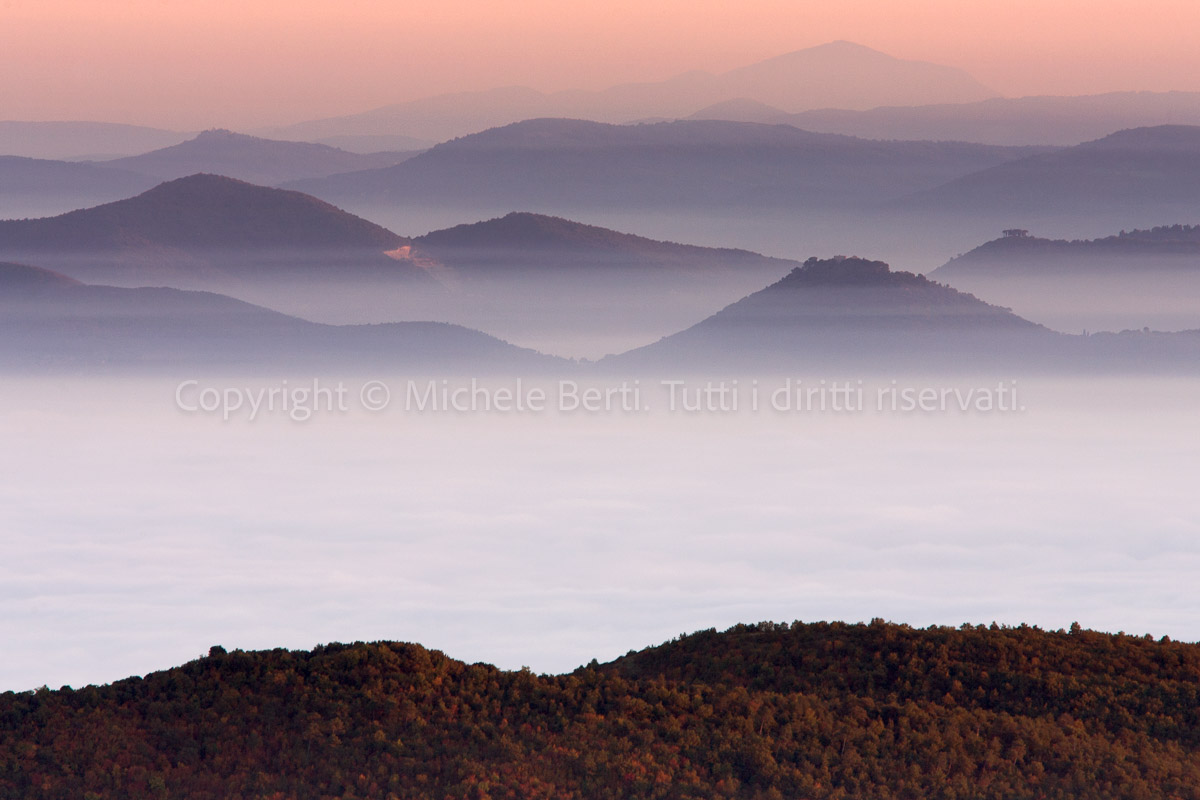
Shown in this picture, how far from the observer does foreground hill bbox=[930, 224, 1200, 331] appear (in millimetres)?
114812

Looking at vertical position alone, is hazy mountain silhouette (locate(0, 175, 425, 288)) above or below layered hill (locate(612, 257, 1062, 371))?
above

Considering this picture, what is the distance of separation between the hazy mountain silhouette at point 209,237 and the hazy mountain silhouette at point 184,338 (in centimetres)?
1073

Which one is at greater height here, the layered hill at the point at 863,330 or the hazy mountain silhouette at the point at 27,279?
the hazy mountain silhouette at the point at 27,279

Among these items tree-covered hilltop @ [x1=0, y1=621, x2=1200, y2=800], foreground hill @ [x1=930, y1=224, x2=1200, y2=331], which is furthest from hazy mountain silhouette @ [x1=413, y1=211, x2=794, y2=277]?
tree-covered hilltop @ [x1=0, y1=621, x2=1200, y2=800]

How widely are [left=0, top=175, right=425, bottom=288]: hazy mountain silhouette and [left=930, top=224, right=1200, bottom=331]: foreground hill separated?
2208 inches

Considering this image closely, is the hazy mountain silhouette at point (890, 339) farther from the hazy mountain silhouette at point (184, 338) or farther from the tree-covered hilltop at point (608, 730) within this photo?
the tree-covered hilltop at point (608, 730)

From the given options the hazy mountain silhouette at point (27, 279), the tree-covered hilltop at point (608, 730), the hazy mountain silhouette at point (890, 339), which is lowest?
the tree-covered hilltop at point (608, 730)

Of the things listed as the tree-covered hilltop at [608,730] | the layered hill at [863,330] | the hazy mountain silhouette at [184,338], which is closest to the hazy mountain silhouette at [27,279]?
the hazy mountain silhouette at [184,338]

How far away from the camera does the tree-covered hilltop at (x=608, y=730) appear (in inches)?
530

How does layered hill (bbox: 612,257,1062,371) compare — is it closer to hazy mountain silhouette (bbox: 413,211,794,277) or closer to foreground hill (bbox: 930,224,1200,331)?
foreground hill (bbox: 930,224,1200,331)

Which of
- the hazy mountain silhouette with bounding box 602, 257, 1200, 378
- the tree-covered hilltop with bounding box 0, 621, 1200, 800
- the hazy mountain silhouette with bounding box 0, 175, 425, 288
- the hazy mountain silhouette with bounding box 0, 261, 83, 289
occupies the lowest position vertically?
the tree-covered hilltop with bounding box 0, 621, 1200, 800

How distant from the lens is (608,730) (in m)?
14.7

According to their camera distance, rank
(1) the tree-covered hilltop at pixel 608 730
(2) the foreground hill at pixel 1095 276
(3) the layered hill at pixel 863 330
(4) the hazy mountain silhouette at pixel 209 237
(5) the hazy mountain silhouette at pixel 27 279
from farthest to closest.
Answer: (4) the hazy mountain silhouette at pixel 209 237 → (5) the hazy mountain silhouette at pixel 27 279 → (2) the foreground hill at pixel 1095 276 → (3) the layered hill at pixel 863 330 → (1) the tree-covered hilltop at pixel 608 730

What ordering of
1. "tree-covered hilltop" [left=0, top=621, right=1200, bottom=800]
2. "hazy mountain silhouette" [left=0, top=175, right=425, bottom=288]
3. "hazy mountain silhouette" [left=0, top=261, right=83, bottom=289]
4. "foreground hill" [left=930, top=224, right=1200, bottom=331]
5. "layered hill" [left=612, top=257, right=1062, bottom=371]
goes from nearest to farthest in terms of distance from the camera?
"tree-covered hilltop" [left=0, top=621, right=1200, bottom=800], "layered hill" [left=612, top=257, right=1062, bottom=371], "foreground hill" [left=930, top=224, right=1200, bottom=331], "hazy mountain silhouette" [left=0, top=261, right=83, bottom=289], "hazy mountain silhouette" [left=0, top=175, right=425, bottom=288]
